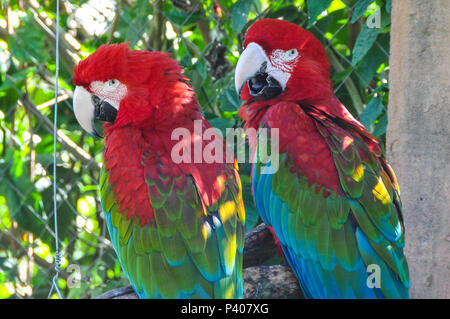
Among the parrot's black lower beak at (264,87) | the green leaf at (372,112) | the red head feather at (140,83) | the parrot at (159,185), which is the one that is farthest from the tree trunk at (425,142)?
the red head feather at (140,83)

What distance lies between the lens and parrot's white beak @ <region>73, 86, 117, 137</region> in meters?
1.25

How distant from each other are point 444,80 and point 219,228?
62 centimetres

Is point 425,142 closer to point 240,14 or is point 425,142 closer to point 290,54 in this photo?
point 290,54

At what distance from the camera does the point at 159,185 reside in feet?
3.56

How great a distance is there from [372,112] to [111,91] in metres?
0.70

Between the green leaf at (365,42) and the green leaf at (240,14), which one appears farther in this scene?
the green leaf at (240,14)

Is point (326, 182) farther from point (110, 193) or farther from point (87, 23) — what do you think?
point (87, 23)

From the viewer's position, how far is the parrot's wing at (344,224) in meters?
1.13

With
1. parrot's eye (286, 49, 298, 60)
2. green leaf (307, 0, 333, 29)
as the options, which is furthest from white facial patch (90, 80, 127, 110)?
green leaf (307, 0, 333, 29)

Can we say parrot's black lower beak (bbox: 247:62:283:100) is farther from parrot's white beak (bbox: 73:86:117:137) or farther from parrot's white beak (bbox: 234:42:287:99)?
parrot's white beak (bbox: 73:86:117:137)

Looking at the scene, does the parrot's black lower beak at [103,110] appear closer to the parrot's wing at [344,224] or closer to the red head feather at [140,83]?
the red head feather at [140,83]

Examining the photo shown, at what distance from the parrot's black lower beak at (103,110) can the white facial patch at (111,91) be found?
11 millimetres

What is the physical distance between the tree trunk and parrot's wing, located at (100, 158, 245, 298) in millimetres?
433

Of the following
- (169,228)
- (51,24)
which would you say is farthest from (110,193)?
(51,24)
